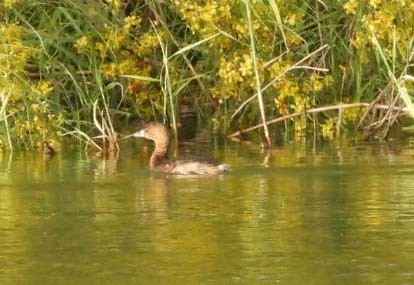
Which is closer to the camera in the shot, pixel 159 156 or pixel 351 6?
pixel 159 156

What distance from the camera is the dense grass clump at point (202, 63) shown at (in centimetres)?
1496

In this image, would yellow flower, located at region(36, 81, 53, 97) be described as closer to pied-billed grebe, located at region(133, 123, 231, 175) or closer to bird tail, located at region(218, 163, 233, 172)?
pied-billed grebe, located at region(133, 123, 231, 175)

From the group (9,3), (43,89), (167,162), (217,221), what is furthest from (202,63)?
(217,221)

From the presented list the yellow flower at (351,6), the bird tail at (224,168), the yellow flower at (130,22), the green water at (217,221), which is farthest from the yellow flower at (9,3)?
the bird tail at (224,168)


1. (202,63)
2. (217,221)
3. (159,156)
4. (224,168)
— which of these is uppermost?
(202,63)

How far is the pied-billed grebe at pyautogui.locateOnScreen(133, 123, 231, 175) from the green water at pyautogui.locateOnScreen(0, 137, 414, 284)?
0.17 metres

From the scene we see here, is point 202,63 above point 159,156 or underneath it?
above

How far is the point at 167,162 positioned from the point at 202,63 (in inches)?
112

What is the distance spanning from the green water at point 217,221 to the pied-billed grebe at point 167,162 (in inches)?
6.8

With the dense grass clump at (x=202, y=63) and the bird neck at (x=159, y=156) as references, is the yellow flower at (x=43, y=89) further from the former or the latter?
Result: the bird neck at (x=159, y=156)

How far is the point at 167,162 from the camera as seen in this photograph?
13805 millimetres

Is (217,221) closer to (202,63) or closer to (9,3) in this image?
(9,3)

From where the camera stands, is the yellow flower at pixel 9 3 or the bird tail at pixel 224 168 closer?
the bird tail at pixel 224 168

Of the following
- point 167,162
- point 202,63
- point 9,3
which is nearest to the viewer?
point 167,162
